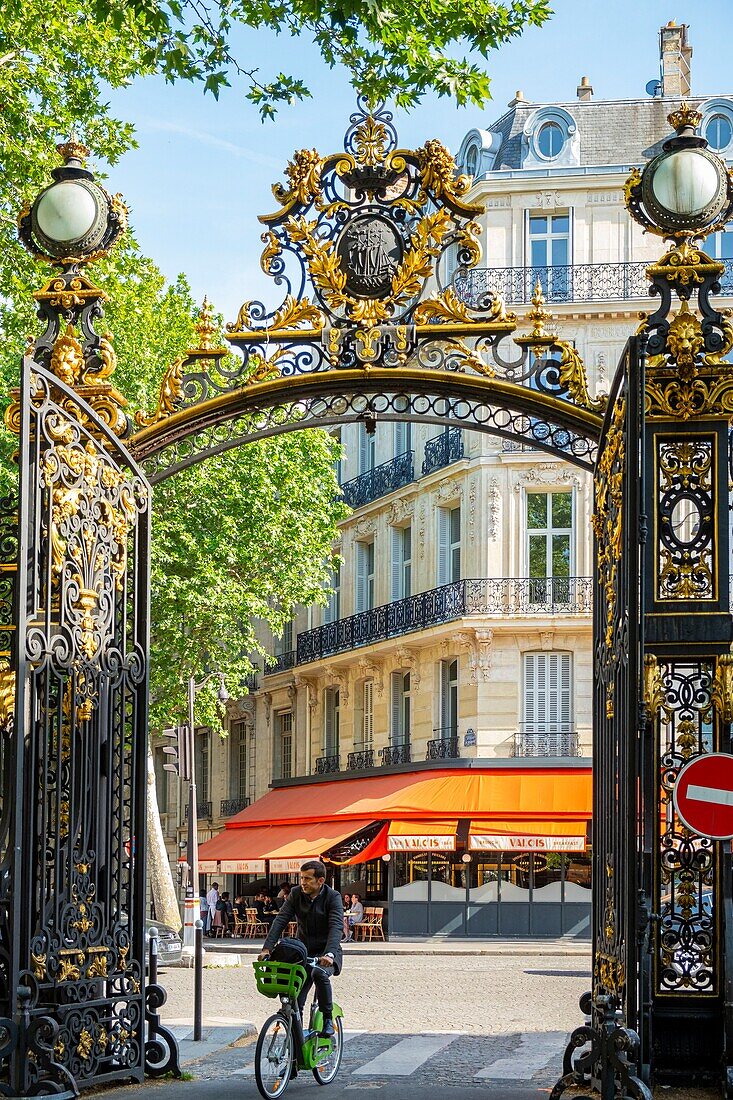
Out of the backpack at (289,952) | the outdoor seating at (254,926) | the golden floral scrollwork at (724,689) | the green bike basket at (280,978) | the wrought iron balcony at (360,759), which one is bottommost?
the outdoor seating at (254,926)

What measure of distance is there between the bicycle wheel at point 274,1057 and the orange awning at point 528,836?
69.6ft

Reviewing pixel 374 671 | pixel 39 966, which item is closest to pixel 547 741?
pixel 374 671

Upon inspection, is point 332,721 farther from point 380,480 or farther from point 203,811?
point 203,811

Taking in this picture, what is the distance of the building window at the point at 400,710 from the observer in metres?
37.9

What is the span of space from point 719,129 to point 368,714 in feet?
48.3

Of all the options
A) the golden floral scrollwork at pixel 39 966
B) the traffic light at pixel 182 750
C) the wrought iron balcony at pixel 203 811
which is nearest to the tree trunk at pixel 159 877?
the traffic light at pixel 182 750

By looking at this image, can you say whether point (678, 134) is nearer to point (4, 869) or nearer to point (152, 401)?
point (4, 869)

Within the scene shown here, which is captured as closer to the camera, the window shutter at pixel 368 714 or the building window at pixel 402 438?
the window shutter at pixel 368 714

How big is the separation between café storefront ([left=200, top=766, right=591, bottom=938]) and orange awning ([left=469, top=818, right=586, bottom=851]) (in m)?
0.02

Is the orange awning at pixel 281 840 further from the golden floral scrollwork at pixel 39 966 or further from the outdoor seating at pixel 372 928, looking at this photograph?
the golden floral scrollwork at pixel 39 966

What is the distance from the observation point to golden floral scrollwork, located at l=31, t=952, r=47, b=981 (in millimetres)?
9539

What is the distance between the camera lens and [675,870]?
9531 mm

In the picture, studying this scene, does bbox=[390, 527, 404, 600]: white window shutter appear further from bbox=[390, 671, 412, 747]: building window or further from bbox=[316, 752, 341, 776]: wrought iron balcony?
bbox=[316, 752, 341, 776]: wrought iron balcony

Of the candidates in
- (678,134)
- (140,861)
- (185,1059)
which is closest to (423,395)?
(678,134)
